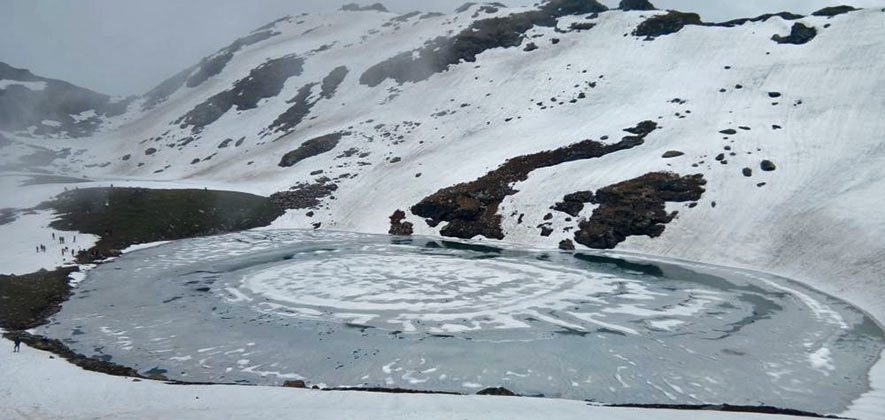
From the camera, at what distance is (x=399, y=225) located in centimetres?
5600

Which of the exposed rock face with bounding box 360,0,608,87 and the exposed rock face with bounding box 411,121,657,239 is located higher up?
the exposed rock face with bounding box 360,0,608,87

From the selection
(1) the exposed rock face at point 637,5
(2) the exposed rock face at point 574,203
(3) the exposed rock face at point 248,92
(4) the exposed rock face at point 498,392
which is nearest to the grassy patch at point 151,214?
(2) the exposed rock face at point 574,203

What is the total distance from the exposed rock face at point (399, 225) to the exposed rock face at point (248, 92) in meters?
65.9

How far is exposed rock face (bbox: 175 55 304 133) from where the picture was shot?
112 meters

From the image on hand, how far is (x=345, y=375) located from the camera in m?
18.5

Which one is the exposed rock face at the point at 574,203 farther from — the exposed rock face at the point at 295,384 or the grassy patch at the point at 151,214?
the exposed rock face at the point at 295,384

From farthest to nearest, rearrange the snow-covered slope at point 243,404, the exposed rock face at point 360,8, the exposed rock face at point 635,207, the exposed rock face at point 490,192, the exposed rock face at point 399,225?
the exposed rock face at point 360,8
the exposed rock face at point 399,225
the exposed rock face at point 490,192
the exposed rock face at point 635,207
the snow-covered slope at point 243,404

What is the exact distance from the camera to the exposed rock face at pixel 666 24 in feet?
284

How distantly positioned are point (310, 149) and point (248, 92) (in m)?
43.5

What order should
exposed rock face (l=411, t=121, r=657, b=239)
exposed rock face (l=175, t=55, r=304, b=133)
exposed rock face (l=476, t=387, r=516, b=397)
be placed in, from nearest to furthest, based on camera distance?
exposed rock face (l=476, t=387, r=516, b=397), exposed rock face (l=411, t=121, r=657, b=239), exposed rock face (l=175, t=55, r=304, b=133)

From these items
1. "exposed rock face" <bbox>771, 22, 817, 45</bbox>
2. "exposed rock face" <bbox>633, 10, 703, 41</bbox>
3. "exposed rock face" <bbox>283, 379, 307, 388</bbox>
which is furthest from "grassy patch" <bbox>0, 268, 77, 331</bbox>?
"exposed rock face" <bbox>771, 22, 817, 45</bbox>

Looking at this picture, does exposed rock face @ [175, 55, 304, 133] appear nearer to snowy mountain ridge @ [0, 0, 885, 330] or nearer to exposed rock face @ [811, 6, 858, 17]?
snowy mountain ridge @ [0, 0, 885, 330]

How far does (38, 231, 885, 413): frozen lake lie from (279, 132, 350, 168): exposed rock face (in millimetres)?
41532

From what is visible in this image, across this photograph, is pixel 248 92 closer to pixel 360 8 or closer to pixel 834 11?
pixel 360 8
